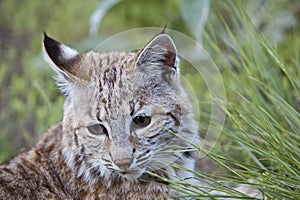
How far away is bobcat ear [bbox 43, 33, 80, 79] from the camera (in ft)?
7.29

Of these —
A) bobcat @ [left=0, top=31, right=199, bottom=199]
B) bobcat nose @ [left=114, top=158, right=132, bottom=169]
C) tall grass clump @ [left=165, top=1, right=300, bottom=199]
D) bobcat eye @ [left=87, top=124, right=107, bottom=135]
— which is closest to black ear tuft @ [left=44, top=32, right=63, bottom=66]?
bobcat @ [left=0, top=31, right=199, bottom=199]

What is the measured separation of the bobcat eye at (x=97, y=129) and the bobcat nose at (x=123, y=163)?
0.13m

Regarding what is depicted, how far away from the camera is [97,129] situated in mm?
2176

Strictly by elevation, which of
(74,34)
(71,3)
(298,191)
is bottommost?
(298,191)

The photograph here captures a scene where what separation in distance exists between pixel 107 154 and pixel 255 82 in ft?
2.93

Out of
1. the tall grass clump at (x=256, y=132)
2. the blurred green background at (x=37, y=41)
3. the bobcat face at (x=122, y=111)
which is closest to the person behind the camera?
the tall grass clump at (x=256, y=132)

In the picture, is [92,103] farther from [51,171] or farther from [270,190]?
[270,190]

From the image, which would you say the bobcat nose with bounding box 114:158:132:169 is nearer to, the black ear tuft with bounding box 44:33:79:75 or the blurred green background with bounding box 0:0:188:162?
the black ear tuft with bounding box 44:33:79:75

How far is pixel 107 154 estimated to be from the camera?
2.13 m

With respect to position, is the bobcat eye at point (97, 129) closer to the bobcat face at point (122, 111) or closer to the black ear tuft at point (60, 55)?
the bobcat face at point (122, 111)

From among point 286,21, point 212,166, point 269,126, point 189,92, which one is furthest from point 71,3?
point 269,126

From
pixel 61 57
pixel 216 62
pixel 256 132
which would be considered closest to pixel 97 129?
pixel 61 57

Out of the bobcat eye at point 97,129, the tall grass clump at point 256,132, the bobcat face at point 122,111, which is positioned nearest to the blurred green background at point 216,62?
the tall grass clump at point 256,132

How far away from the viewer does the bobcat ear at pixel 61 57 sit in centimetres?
222
